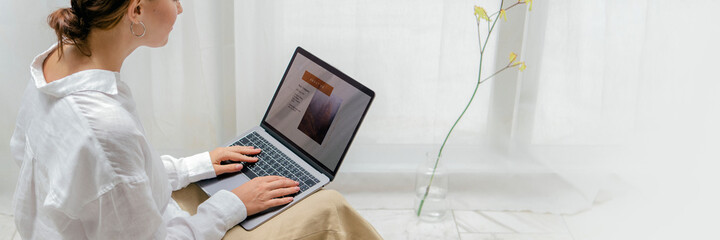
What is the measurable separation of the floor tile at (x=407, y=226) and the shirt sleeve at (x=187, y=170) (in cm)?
73

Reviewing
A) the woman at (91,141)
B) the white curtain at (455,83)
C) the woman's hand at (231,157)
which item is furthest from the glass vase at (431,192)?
the woman at (91,141)

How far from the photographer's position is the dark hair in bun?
0.98m

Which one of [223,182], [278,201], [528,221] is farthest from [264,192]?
[528,221]

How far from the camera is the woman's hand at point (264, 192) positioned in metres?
1.23

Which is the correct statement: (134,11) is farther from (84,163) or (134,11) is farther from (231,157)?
(231,157)

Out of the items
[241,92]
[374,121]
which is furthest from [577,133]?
[241,92]

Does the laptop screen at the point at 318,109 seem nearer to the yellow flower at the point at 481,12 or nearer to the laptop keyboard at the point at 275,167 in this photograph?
the laptop keyboard at the point at 275,167

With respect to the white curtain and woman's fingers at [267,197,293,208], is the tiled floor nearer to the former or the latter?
the white curtain

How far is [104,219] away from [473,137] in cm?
138

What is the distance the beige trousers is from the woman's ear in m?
0.40

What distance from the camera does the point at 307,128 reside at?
4.89 ft

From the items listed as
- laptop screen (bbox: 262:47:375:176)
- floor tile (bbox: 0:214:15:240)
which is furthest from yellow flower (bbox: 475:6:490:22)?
floor tile (bbox: 0:214:15:240)

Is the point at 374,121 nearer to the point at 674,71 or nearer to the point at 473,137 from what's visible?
the point at 473,137

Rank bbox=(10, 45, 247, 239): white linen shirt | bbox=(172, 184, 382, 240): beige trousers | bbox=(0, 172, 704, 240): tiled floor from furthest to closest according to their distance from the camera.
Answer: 1. bbox=(0, 172, 704, 240): tiled floor
2. bbox=(172, 184, 382, 240): beige trousers
3. bbox=(10, 45, 247, 239): white linen shirt
